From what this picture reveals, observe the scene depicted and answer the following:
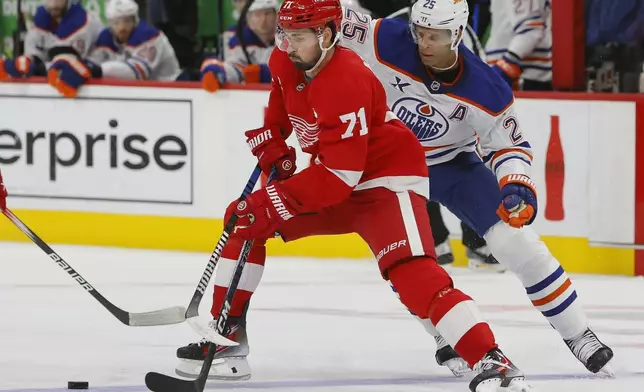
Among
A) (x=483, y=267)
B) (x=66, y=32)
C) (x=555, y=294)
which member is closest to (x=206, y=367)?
(x=555, y=294)

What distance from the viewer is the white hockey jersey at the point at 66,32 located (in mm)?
7746

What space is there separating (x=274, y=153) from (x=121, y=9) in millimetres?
3697

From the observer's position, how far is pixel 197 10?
8.32 m

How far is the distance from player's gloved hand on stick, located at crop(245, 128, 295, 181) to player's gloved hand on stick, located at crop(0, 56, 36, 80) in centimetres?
331

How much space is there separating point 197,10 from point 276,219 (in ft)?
15.6

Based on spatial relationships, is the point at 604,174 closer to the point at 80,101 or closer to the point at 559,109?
the point at 559,109

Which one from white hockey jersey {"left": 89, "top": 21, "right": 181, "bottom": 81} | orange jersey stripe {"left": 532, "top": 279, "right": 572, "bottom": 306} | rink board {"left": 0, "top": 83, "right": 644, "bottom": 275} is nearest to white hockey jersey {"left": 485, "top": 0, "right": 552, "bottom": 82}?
rink board {"left": 0, "top": 83, "right": 644, "bottom": 275}

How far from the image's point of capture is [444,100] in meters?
4.25

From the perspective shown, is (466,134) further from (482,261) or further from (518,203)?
(482,261)

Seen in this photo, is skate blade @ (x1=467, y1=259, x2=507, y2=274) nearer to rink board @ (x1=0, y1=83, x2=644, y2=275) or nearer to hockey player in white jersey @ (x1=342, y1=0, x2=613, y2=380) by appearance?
rink board @ (x1=0, y1=83, x2=644, y2=275)

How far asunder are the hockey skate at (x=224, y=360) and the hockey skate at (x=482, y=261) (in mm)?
2267

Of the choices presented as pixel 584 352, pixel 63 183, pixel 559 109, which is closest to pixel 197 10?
pixel 63 183

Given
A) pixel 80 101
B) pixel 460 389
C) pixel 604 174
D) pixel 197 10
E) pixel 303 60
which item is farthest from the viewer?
pixel 197 10

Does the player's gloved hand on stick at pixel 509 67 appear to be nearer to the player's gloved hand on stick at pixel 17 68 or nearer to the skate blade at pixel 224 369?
the player's gloved hand on stick at pixel 17 68
